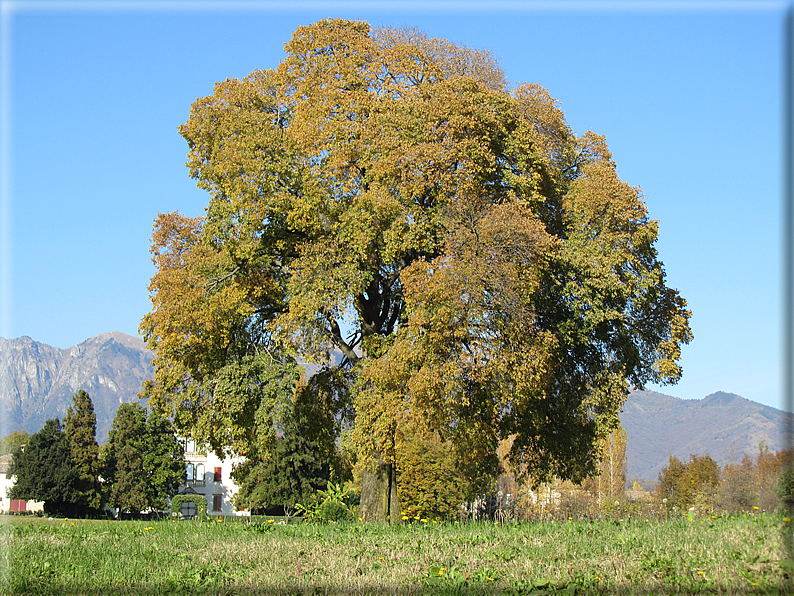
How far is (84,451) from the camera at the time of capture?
209ft

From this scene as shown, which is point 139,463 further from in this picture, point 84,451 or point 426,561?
point 426,561

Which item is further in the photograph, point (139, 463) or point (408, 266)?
point (139, 463)

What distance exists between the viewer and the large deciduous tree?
15.6 meters

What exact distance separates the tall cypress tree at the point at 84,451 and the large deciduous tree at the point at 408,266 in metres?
49.9

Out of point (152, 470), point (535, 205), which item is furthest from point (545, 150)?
point (152, 470)

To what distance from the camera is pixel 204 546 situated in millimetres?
10000

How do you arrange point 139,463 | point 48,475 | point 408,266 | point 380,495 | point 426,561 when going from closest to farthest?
point 426,561
point 408,266
point 380,495
point 48,475
point 139,463

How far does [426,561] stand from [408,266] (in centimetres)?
959

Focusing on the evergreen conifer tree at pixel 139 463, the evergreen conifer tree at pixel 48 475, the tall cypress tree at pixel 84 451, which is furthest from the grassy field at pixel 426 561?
the tall cypress tree at pixel 84 451

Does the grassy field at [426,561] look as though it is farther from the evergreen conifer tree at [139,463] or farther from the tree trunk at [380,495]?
the evergreen conifer tree at [139,463]

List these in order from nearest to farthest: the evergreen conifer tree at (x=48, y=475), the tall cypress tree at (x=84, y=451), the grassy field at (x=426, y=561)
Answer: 1. the grassy field at (x=426, y=561)
2. the evergreen conifer tree at (x=48, y=475)
3. the tall cypress tree at (x=84, y=451)

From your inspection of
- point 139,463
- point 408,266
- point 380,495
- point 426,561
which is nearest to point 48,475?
point 139,463

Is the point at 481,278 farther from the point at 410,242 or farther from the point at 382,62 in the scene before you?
the point at 382,62

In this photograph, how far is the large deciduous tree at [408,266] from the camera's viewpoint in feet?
51.3
